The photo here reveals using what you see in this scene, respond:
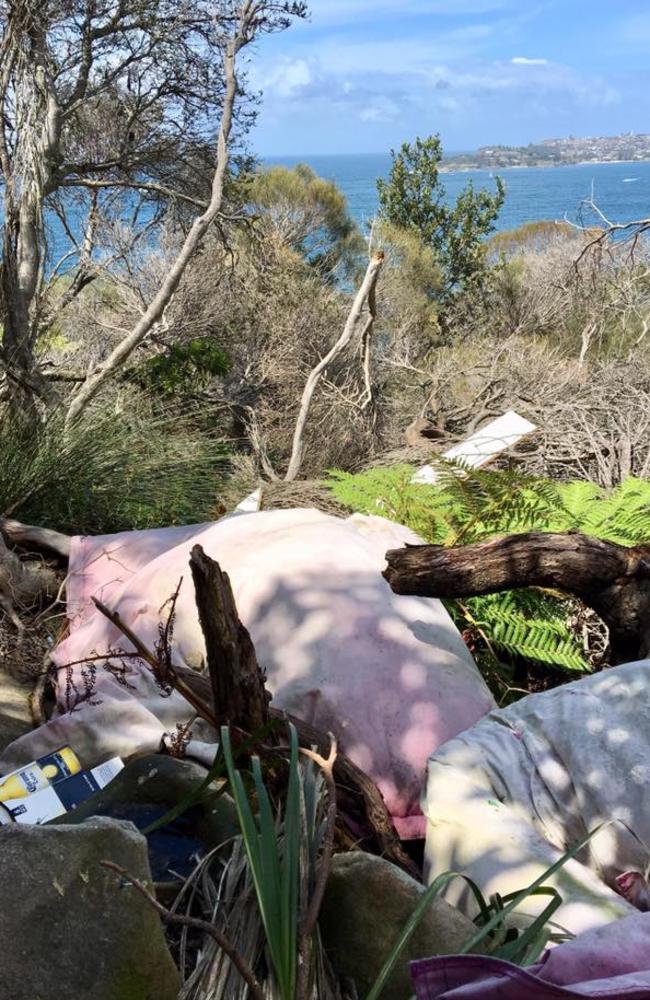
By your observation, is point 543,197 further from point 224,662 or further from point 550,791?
point 224,662

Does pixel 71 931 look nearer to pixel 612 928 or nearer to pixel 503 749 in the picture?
pixel 612 928

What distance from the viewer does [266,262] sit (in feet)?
52.0

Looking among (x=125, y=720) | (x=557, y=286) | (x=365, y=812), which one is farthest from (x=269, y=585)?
(x=557, y=286)

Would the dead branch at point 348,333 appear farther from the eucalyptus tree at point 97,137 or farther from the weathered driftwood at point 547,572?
the weathered driftwood at point 547,572

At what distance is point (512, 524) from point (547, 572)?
79 cm

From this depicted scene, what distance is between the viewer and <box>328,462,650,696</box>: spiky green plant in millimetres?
3236

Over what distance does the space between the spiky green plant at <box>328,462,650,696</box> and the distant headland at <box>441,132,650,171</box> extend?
2172 centimetres

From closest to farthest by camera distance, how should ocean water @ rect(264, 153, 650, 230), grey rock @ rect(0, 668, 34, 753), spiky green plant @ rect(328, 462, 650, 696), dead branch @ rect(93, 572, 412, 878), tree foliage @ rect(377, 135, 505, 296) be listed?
1. dead branch @ rect(93, 572, 412, 878)
2. grey rock @ rect(0, 668, 34, 753)
3. spiky green plant @ rect(328, 462, 650, 696)
4. tree foliage @ rect(377, 135, 505, 296)
5. ocean water @ rect(264, 153, 650, 230)

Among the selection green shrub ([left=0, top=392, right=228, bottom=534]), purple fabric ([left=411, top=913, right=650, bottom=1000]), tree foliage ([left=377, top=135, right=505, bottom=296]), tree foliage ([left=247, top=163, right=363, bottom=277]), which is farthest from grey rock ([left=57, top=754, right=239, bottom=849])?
tree foliage ([left=377, top=135, right=505, bottom=296])

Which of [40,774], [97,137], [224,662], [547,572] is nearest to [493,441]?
[547,572]

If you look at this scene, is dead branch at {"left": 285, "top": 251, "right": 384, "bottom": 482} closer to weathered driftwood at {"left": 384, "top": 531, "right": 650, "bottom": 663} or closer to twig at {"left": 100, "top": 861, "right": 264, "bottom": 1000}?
weathered driftwood at {"left": 384, "top": 531, "right": 650, "bottom": 663}

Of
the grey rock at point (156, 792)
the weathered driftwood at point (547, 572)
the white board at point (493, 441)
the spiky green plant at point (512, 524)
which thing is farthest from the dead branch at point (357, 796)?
the white board at point (493, 441)

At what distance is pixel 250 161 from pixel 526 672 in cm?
1157

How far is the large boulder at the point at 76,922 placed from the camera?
1125 mm
